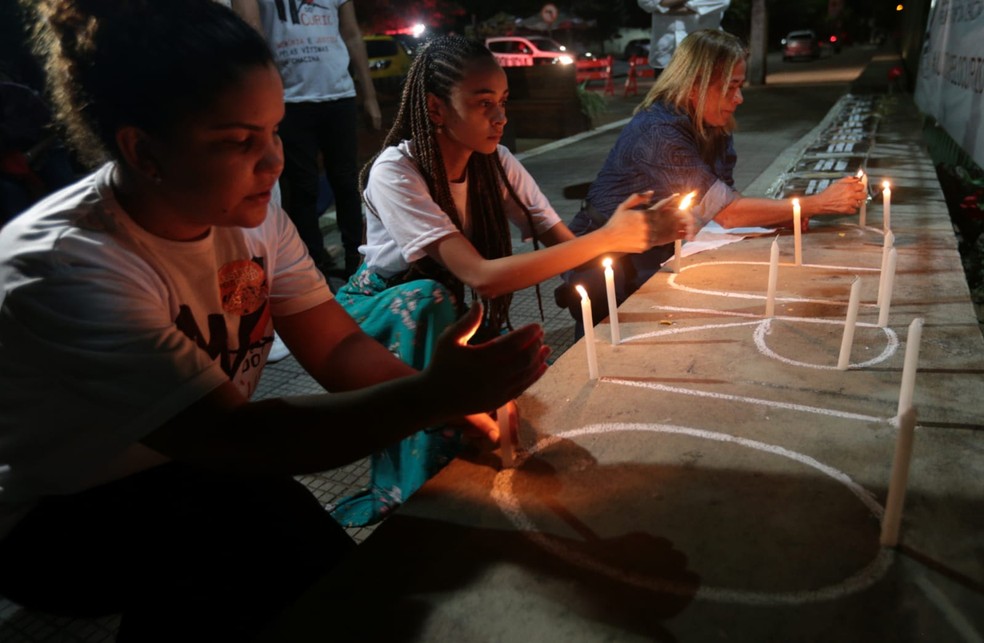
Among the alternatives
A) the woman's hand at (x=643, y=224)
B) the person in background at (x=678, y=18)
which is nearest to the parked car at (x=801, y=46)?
the person in background at (x=678, y=18)

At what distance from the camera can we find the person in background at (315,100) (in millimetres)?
4195

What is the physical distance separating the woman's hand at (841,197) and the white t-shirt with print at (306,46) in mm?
2905

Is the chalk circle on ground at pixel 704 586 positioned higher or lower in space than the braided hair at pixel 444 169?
lower

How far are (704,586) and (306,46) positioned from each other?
13.0 ft

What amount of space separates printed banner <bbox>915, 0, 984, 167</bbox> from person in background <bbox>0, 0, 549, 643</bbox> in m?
5.37

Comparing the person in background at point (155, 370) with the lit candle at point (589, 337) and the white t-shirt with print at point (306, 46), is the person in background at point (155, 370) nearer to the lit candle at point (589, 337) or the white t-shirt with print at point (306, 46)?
the lit candle at point (589, 337)

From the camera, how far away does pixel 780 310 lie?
2.65m

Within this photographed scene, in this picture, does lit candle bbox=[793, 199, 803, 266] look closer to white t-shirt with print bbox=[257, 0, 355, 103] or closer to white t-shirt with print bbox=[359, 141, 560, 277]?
white t-shirt with print bbox=[359, 141, 560, 277]

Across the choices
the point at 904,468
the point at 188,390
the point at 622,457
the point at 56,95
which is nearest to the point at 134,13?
the point at 56,95

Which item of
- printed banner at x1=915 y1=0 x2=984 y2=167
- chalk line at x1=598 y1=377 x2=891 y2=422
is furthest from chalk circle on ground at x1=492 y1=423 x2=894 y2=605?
printed banner at x1=915 y1=0 x2=984 y2=167

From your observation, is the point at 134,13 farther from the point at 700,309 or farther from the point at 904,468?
the point at 700,309

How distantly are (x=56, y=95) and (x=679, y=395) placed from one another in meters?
1.69

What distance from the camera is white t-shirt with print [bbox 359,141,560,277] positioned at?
2.48 m

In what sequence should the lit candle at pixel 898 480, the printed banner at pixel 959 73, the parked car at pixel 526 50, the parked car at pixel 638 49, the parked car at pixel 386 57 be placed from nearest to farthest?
1. the lit candle at pixel 898 480
2. the printed banner at pixel 959 73
3. the parked car at pixel 386 57
4. the parked car at pixel 526 50
5. the parked car at pixel 638 49
